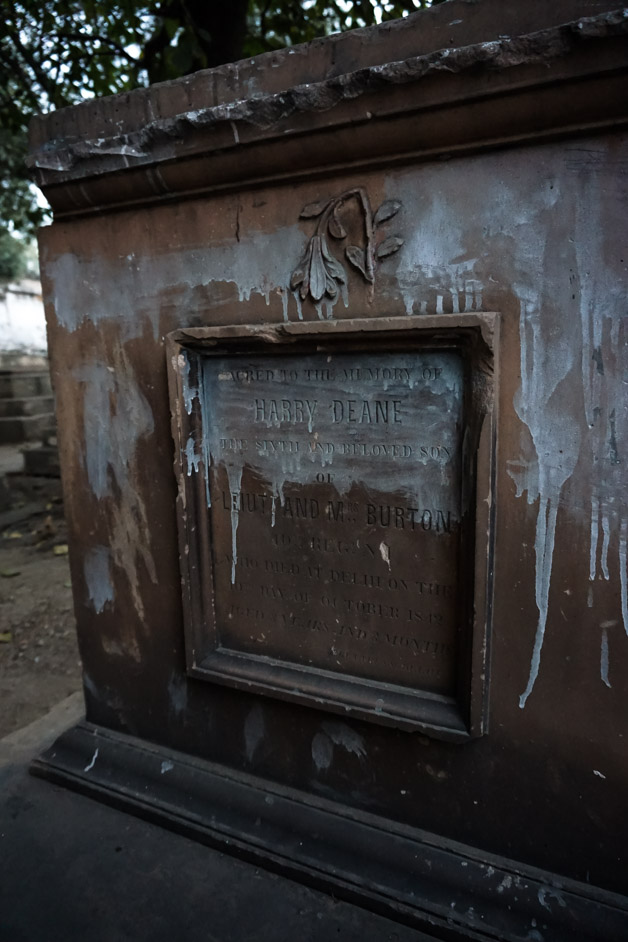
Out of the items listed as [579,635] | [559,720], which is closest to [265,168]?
[579,635]

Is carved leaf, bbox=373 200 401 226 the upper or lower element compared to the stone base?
upper

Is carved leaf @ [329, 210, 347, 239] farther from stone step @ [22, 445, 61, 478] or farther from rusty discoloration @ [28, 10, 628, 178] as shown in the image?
stone step @ [22, 445, 61, 478]

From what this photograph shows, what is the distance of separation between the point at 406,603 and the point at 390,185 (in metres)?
1.11

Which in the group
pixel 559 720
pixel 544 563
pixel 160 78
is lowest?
pixel 559 720

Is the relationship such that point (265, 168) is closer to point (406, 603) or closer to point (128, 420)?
point (128, 420)

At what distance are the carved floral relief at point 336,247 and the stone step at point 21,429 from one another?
9565mm

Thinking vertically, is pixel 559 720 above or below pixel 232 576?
below

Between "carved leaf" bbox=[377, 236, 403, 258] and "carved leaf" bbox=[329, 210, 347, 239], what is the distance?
0.11 m

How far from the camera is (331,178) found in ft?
5.11

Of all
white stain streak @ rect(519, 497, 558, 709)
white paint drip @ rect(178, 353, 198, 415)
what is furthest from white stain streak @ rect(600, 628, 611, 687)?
white paint drip @ rect(178, 353, 198, 415)

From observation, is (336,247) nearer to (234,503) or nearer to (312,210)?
(312,210)

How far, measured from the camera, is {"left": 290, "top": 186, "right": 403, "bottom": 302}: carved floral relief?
4.98 ft

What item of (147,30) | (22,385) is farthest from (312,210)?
(22,385)

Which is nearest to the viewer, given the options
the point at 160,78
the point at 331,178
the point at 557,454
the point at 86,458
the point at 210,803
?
the point at 557,454
